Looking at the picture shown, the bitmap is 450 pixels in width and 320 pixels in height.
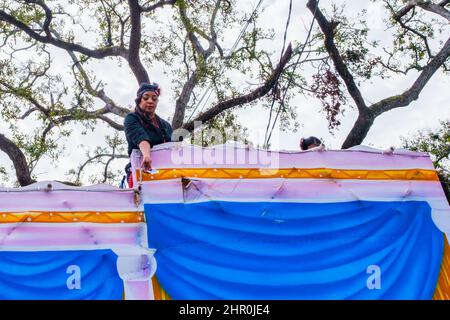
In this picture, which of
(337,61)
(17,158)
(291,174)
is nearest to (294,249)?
(291,174)

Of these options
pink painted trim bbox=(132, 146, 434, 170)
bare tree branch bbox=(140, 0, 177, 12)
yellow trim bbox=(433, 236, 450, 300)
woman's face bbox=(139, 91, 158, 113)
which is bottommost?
yellow trim bbox=(433, 236, 450, 300)

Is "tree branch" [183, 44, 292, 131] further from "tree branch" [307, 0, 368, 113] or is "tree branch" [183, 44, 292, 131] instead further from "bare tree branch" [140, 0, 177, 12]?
"bare tree branch" [140, 0, 177, 12]

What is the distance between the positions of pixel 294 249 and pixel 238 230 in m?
0.41

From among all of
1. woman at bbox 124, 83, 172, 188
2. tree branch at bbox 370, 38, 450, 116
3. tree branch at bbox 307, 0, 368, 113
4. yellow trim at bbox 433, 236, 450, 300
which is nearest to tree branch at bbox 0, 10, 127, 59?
tree branch at bbox 307, 0, 368, 113

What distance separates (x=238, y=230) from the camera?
3893mm

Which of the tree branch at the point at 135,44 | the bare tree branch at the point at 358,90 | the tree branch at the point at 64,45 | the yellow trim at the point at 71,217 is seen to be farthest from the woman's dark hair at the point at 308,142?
the tree branch at the point at 64,45

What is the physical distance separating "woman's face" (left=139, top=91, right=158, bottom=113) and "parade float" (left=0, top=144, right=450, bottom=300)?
2.07 feet

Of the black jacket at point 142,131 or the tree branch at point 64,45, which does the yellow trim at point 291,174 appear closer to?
the black jacket at point 142,131

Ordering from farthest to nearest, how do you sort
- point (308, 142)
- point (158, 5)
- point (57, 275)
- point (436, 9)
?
point (158, 5) < point (436, 9) < point (308, 142) < point (57, 275)

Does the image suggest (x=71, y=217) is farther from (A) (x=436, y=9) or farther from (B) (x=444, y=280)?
(A) (x=436, y=9)

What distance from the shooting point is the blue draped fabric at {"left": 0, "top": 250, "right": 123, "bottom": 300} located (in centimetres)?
360
